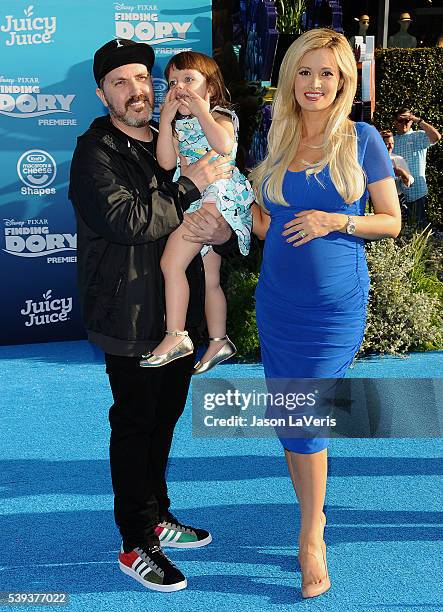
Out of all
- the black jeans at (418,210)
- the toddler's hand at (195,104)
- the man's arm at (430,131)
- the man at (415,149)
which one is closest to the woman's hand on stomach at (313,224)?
the toddler's hand at (195,104)

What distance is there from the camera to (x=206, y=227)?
12.9ft

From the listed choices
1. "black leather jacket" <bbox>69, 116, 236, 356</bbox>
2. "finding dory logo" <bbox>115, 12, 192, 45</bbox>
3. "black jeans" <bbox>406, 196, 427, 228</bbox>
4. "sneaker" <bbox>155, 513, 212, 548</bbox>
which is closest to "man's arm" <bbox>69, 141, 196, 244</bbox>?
"black leather jacket" <bbox>69, 116, 236, 356</bbox>

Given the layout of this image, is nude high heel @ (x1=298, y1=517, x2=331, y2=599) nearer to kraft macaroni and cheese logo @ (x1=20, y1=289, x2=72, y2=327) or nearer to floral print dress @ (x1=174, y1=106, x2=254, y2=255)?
floral print dress @ (x1=174, y1=106, x2=254, y2=255)

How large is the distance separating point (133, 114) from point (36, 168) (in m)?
5.98

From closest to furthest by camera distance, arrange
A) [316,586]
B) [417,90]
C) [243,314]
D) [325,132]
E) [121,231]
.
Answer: [121,231] → [325,132] → [316,586] → [243,314] → [417,90]

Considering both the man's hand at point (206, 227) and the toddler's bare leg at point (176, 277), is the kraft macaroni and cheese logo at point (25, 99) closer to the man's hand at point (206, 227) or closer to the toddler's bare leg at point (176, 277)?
the man's hand at point (206, 227)

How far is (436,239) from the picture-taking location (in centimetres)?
1109

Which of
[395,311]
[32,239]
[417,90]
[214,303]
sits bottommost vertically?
[395,311]

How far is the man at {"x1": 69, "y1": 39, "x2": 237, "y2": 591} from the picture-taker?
3.57 m

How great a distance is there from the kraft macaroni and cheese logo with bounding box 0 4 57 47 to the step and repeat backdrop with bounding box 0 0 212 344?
1cm

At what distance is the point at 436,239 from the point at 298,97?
7795 mm

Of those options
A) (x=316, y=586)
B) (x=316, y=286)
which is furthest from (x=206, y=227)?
(x=316, y=586)

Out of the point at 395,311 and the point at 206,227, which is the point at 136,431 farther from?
the point at 395,311

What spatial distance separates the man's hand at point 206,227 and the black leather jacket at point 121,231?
0.18 metres
